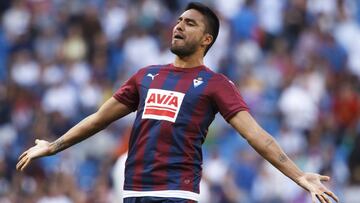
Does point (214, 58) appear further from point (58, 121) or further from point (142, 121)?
point (142, 121)

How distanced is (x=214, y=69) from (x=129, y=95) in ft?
29.0

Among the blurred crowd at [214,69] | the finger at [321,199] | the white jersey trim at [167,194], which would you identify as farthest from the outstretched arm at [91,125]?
the blurred crowd at [214,69]

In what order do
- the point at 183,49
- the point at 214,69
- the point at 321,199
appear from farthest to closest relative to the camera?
the point at 214,69 < the point at 183,49 < the point at 321,199

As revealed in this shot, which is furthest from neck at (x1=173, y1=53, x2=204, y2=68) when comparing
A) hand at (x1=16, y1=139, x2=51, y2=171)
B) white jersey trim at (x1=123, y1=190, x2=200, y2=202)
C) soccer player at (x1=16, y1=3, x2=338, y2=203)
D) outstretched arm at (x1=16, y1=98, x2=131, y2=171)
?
hand at (x1=16, y1=139, x2=51, y2=171)

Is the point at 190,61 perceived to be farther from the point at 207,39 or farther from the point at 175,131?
the point at 175,131

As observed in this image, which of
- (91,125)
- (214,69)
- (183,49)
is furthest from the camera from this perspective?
(214,69)

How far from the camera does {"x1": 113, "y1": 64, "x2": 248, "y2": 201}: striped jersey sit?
26.5 feet

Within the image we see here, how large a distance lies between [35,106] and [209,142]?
9.08 ft

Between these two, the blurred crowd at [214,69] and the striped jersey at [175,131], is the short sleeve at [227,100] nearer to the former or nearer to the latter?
the striped jersey at [175,131]

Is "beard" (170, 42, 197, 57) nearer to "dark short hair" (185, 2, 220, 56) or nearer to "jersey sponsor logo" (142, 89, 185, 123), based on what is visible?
"dark short hair" (185, 2, 220, 56)

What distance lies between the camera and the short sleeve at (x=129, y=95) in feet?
27.7

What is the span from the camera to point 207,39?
844cm

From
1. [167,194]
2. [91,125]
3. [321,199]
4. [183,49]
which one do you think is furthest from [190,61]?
[321,199]

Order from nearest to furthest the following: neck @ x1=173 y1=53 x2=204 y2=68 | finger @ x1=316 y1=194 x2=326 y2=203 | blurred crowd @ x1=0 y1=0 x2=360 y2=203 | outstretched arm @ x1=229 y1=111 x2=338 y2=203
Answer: finger @ x1=316 y1=194 x2=326 y2=203 → outstretched arm @ x1=229 y1=111 x2=338 y2=203 → neck @ x1=173 y1=53 x2=204 y2=68 → blurred crowd @ x1=0 y1=0 x2=360 y2=203
